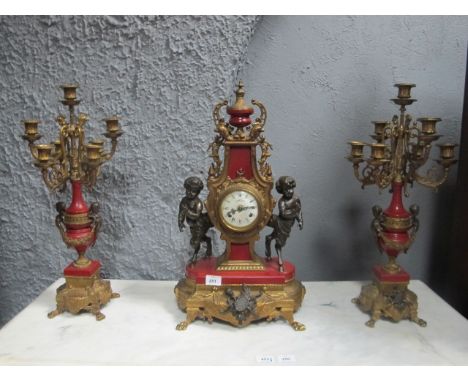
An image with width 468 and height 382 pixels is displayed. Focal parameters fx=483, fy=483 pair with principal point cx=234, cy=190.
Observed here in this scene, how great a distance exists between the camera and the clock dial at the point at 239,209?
1320mm

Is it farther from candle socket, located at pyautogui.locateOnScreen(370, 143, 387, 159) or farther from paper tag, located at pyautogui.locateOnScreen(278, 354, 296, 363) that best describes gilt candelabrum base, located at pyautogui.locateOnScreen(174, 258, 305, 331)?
candle socket, located at pyautogui.locateOnScreen(370, 143, 387, 159)

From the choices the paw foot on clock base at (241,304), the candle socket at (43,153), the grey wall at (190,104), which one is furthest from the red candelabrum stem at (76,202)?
the paw foot on clock base at (241,304)

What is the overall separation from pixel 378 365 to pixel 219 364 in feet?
1.24

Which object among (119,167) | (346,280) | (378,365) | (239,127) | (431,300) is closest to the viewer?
(378,365)

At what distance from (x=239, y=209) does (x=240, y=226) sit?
0.05 m

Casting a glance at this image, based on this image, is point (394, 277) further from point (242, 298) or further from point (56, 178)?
point (56, 178)

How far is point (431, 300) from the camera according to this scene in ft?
4.98

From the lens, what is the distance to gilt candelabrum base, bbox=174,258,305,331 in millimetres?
1315

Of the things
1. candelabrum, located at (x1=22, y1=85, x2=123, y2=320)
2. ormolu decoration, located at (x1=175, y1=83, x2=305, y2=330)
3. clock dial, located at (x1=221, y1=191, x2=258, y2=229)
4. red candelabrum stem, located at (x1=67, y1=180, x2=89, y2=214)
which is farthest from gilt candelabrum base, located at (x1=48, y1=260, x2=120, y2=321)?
clock dial, located at (x1=221, y1=191, x2=258, y2=229)

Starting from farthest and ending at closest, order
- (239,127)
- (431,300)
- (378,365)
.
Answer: (431,300), (239,127), (378,365)

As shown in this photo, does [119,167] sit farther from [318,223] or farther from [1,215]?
[318,223]

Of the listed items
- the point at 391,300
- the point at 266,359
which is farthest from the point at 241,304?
the point at 391,300

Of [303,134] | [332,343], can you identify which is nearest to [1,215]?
[303,134]

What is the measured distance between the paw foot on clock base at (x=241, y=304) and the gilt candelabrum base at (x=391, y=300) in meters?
0.22
